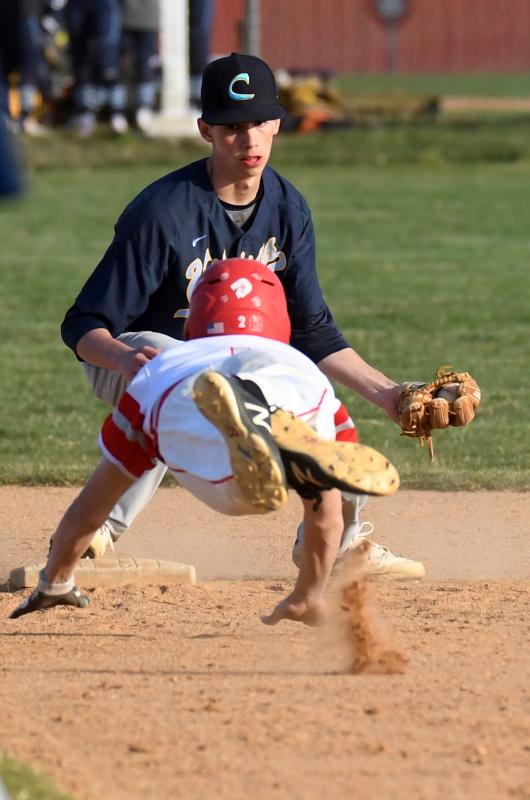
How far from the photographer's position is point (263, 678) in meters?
4.33

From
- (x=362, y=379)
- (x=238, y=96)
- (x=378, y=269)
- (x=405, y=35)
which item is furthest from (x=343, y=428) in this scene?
(x=405, y=35)

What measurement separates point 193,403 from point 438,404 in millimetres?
1119

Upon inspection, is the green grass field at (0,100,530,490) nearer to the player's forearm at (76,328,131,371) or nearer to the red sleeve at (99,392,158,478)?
the player's forearm at (76,328,131,371)

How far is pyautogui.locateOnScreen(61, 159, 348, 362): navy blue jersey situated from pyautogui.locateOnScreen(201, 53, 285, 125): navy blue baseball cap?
257 millimetres

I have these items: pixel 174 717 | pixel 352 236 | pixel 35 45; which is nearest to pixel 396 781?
pixel 174 717

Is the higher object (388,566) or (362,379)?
(362,379)

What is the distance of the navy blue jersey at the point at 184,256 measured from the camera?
4.96 meters

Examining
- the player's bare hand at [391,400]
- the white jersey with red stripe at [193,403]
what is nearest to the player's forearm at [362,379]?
the player's bare hand at [391,400]

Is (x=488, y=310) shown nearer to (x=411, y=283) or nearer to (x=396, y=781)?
(x=411, y=283)

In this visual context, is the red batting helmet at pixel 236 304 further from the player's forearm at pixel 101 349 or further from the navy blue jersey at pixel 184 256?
the navy blue jersey at pixel 184 256

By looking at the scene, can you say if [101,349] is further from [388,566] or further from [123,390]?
[388,566]

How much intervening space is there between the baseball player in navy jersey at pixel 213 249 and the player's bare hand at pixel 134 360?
0.45 ft

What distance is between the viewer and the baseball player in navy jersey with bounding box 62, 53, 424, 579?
496 cm

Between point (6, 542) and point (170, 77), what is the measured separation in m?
16.2
